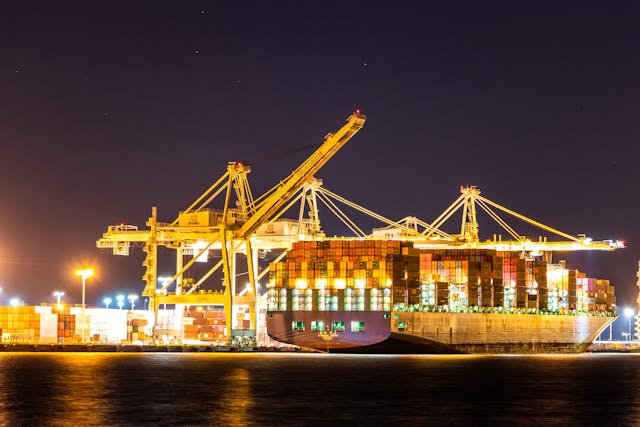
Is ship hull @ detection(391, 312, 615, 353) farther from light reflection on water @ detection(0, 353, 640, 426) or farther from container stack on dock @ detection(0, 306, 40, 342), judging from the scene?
container stack on dock @ detection(0, 306, 40, 342)

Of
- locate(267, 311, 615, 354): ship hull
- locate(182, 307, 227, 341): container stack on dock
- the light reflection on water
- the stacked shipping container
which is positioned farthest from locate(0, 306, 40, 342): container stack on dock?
the light reflection on water

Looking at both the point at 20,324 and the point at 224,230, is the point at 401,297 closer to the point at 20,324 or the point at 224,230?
the point at 224,230

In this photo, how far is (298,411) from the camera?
4191 centimetres

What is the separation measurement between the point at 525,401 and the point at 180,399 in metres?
15.4

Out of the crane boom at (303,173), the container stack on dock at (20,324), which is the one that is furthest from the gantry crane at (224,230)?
the container stack on dock at (20,324)

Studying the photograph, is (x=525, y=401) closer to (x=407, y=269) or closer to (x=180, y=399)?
(x=180, y=399)

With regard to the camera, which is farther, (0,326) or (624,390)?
(0,326)

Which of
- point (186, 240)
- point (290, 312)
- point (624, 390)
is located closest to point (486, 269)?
point (290, 312)

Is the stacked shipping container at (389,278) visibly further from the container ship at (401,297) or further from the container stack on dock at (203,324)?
the container stack on dock at (203,324)

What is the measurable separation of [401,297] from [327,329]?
22.9 ft

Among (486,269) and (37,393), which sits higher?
(486,269)

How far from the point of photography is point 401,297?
292ft

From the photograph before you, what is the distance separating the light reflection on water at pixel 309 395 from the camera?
39500 millimetres

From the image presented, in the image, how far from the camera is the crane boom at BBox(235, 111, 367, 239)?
281 feet
